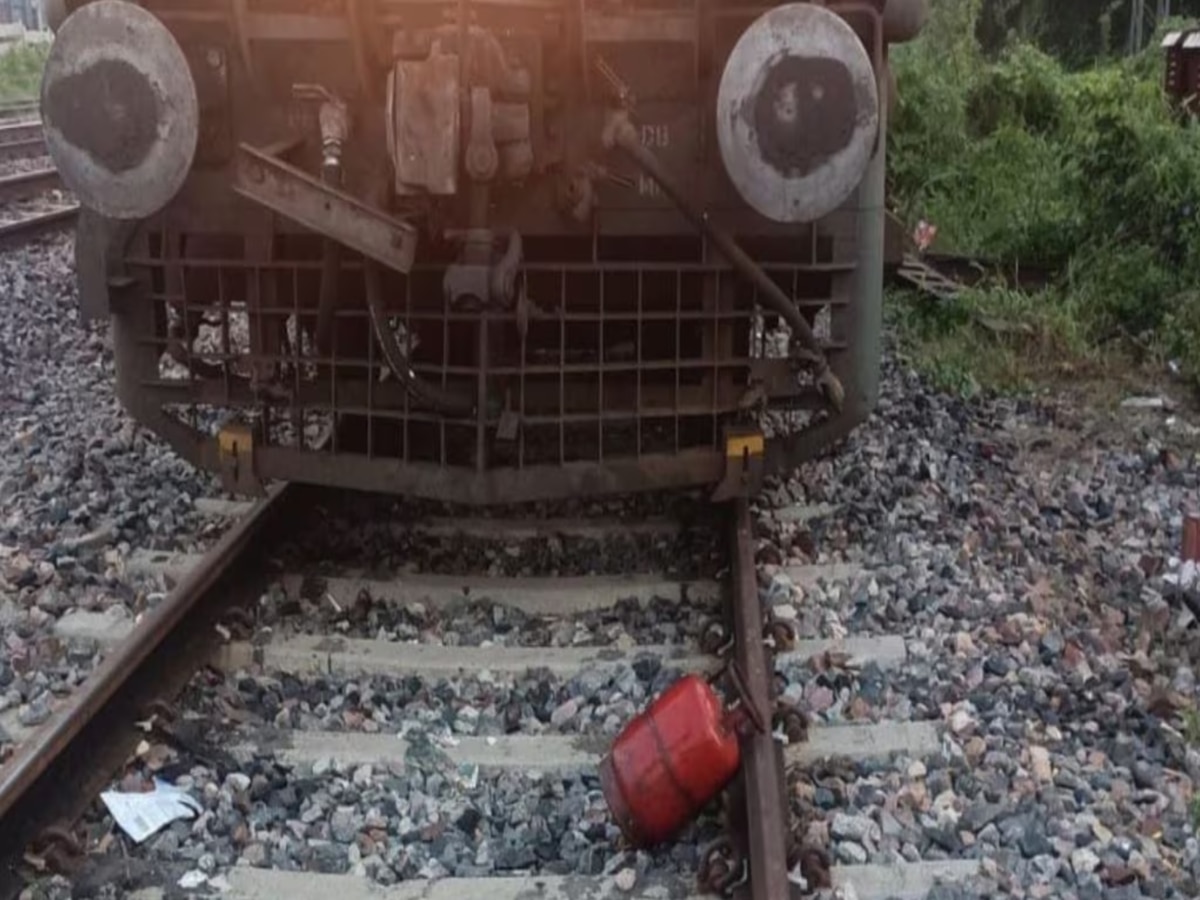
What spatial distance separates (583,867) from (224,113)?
234cm

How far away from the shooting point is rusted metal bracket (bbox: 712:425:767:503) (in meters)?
4.50

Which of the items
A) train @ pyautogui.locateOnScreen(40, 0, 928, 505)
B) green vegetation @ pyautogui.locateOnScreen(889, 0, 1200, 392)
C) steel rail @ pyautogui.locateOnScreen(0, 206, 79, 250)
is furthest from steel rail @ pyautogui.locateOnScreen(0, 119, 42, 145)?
train @ pyautogui.locateOnScreen(40, 0, 928, 505)

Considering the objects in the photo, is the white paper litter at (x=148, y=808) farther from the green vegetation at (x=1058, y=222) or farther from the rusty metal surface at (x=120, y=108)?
the green vegetation at (x=1058, y=222)

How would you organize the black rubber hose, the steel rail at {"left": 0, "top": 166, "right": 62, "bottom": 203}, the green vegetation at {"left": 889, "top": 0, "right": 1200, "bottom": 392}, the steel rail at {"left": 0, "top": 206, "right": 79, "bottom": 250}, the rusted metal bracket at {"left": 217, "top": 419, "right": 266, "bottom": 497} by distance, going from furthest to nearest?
the steel rail at {"left": 0, "top": 166, "right": 62, "bottom": 203} → the steel rail at {"left": 0, "top": 206, "right": 79, "bottom": 250} → the green vegetation at {"left": 889, "top": 0, "right": 1200, "bottom": 392} → the rusted metal bracket at {"left": 217, "top": 419, "right": 266, "bottom": 497} → the black rubber hose

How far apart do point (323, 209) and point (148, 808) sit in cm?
144

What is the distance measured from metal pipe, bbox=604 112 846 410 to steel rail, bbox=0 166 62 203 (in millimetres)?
9480

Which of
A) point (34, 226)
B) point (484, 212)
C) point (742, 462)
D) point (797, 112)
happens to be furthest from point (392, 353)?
point (34, 226)

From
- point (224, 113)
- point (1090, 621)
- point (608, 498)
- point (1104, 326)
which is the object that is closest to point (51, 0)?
point (224, 113)

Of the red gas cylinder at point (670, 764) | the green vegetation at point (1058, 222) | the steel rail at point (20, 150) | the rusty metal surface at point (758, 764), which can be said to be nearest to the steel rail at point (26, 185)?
the steel rail at point (20, 150)

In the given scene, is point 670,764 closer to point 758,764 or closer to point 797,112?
point 758,764

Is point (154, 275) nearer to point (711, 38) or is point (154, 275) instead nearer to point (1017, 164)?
point (711, 38)

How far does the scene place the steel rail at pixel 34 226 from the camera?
1044cm

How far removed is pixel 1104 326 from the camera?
784cm

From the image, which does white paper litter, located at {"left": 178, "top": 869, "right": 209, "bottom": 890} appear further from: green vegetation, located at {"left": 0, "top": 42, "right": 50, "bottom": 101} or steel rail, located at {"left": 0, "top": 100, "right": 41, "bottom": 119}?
green vegetation, located at {"left": 0, "top": 42, "right": 50, "bottom": 101}
